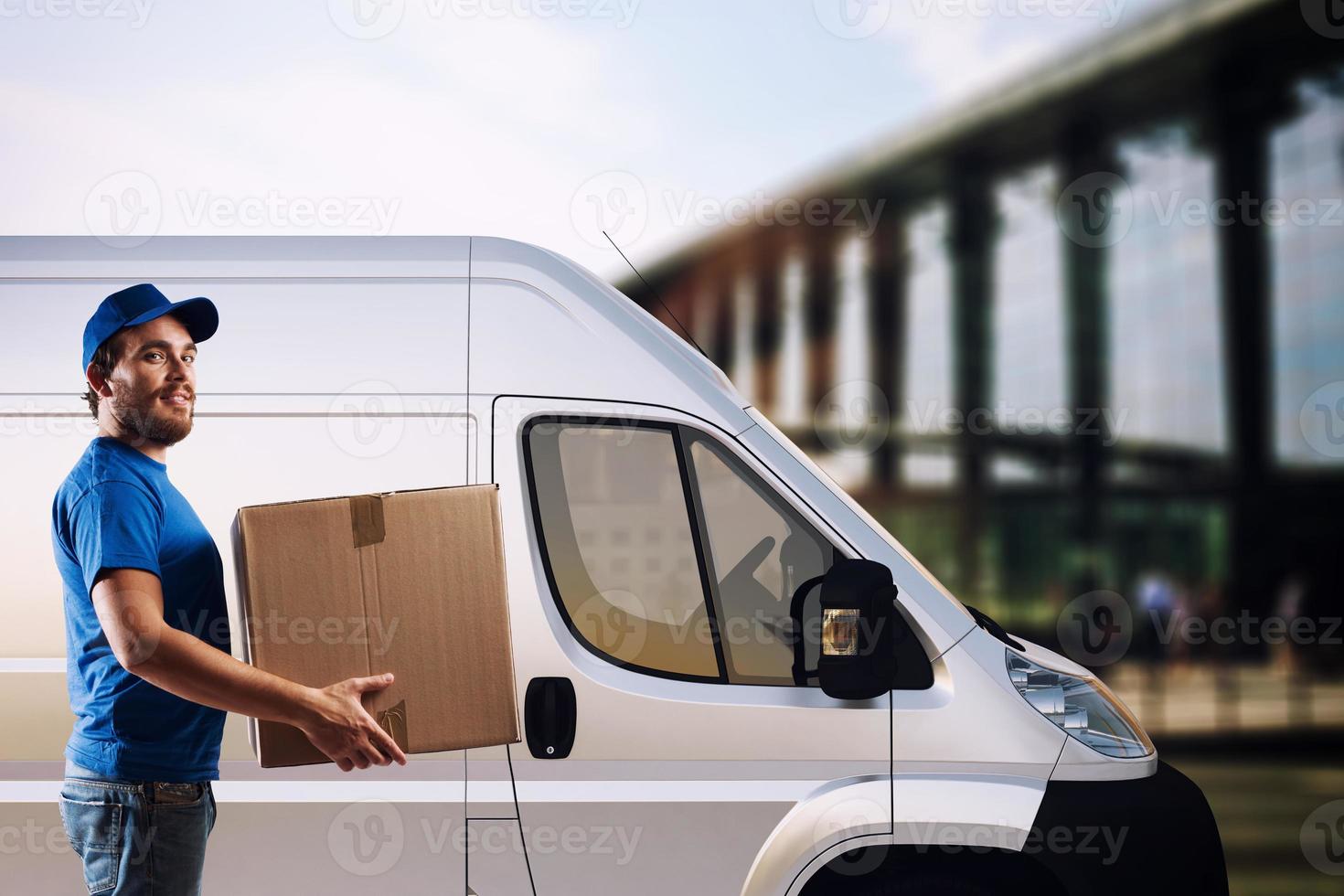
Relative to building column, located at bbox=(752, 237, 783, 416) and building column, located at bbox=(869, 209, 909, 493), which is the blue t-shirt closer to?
building column, located at bbox=(752, 237, 783, 416)

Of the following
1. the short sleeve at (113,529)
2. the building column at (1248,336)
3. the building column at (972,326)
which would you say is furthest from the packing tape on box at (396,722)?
the building column at (1248,336)

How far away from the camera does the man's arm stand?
2.01 m

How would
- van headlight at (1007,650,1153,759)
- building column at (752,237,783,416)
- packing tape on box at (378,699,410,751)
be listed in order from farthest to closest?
building column at (752,237,783,416)
van headlight at (1007,650,1153,759)
packing tape on box at (378,699,410,751)

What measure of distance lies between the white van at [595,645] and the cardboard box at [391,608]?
6.1 inches

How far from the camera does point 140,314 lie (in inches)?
90.6

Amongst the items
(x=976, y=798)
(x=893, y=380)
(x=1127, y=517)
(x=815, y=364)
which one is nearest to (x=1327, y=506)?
(x=1127, y=517)

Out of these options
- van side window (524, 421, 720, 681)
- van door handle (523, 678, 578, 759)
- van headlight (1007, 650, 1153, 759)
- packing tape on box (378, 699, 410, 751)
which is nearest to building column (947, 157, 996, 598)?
van headlight (1007, 650, 1153, 759)

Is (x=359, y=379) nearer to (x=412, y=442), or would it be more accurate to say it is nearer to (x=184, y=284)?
(x=412, y=442)

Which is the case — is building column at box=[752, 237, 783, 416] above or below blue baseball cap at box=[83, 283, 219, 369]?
above

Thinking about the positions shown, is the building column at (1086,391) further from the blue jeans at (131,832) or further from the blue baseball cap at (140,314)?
the blue jeans at (131,832)

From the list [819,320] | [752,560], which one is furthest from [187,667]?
[819,320]

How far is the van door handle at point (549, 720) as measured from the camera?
8.30 feet

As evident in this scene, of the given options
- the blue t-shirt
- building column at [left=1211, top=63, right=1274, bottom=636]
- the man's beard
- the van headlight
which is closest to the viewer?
the blue t-shirt

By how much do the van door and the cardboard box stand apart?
0.50ft
